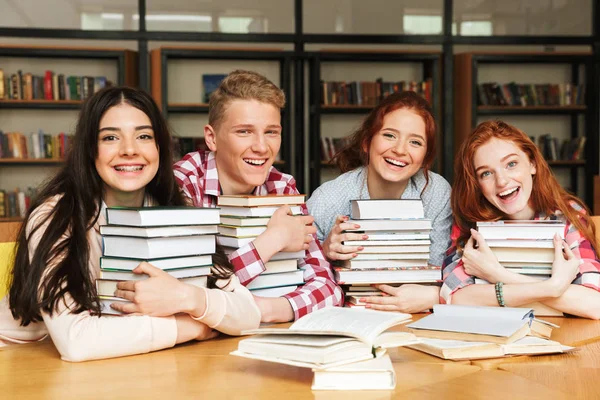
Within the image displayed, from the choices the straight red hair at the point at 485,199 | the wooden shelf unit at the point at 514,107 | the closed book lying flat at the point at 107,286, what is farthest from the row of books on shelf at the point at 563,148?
the closed book lying flat at the point at 107,286

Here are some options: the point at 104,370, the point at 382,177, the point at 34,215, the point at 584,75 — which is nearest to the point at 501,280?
the point at 382,177

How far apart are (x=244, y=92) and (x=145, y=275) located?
2.84 feet

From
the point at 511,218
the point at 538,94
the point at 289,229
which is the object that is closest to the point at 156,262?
the point at 289,229

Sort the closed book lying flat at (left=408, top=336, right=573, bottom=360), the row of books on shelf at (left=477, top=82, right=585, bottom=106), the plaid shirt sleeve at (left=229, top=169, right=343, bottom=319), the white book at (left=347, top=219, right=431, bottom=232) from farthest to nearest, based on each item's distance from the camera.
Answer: the row of books on shelf at (left=477, top=82, right=585, bottom=106)
the white book at (left=347, top=219, right=431, bottom=232)
the plaid shirt sleeve at (left=229, top=169, right=343, bottom=319)
the closed book lying flat at (left=408, top=336, right=573, bottom=360)

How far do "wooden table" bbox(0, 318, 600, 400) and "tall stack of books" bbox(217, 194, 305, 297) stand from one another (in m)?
0.38

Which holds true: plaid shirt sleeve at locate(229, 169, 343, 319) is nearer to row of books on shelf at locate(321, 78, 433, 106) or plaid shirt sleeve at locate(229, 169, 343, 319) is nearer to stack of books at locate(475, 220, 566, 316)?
stack of books at locate(475, 220, 566, 316)

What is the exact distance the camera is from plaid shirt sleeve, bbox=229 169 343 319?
6.56ft

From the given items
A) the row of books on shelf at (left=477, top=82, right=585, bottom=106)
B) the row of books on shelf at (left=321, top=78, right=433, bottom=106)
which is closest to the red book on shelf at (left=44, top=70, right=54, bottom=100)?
the row of books on shelf at (left=321, top=78, right=433, bottom=106)

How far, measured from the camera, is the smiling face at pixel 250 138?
2.33 meters

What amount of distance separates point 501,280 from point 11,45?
19.3ft

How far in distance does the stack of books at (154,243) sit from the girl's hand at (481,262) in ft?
2.63

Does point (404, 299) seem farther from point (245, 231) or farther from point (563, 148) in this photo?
point (563, 148)

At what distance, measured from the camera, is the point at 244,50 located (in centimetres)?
689

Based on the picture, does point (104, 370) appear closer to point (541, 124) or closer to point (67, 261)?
point (67, 261)
